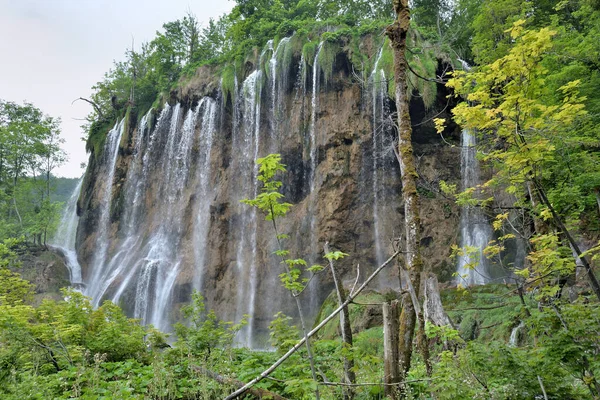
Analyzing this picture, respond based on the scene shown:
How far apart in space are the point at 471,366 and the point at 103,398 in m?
3.42

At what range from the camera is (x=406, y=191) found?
16.8ft

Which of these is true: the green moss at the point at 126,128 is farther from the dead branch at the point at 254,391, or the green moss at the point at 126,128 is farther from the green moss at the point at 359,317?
the dead branch at the point at 254,391

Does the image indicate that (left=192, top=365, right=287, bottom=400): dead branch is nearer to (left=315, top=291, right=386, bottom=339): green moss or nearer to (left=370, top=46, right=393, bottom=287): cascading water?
(left=315, top=291, right=386, bottom=339): green moss

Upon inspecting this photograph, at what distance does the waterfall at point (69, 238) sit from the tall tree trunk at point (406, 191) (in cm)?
2707

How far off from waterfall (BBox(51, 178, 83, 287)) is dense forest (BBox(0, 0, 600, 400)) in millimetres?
15929

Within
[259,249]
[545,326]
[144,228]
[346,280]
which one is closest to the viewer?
[545,326]

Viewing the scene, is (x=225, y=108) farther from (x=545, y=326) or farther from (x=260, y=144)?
(x=545, y=326)

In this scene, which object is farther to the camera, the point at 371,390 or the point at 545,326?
the point at 371,390

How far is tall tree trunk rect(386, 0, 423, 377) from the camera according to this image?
448 cm

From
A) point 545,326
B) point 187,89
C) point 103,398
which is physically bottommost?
point 103,398

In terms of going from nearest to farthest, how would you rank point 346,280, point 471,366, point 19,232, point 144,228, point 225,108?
point 471,366 → point 346,280 → point 225,108 → point 144,228 → point 19,232

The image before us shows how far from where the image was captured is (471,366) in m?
3.49

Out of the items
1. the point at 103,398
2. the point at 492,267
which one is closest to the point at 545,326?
the point at 103,398

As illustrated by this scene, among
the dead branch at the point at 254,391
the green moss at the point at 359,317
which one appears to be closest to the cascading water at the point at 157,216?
the green moss at the point at 359,317
